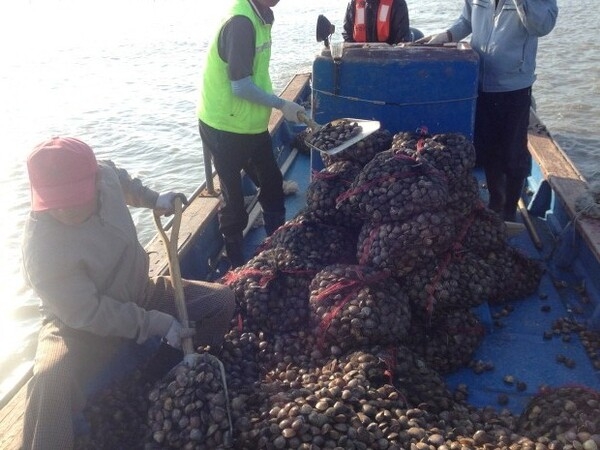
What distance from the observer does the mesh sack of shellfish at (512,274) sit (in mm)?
3752

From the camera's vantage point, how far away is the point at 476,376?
131 inches

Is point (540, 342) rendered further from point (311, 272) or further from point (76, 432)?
point (76, 432)

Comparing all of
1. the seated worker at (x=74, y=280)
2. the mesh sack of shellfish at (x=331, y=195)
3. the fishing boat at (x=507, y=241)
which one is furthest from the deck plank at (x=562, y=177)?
the seated worker at (x=74, y=280)

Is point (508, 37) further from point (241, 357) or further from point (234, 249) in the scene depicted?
point (241, 357)

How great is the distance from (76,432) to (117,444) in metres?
0.20

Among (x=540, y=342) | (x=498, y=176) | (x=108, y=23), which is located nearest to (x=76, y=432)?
(x=540, y=342)

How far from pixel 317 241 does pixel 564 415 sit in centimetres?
166

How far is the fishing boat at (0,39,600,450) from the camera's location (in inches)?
128

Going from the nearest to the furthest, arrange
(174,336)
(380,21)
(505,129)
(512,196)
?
(174,336) < (505,129) < (512,196) < (380,21)

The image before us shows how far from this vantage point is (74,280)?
264 cm

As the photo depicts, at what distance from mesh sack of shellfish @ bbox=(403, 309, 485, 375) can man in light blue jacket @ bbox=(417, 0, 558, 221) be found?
61.2 inches

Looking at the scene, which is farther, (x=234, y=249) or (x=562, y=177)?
(x=562, y=177)

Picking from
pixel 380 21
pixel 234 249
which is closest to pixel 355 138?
pixel 234 249

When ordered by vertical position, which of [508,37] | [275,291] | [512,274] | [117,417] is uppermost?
[508,37]
